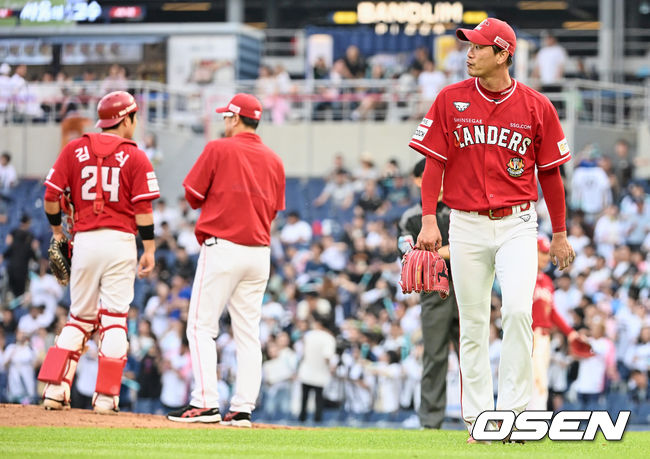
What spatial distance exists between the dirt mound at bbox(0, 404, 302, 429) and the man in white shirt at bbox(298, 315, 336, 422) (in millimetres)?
7955

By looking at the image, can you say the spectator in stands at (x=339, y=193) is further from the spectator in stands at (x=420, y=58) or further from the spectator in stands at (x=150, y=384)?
the spectator in stands at (x=150, y=384)

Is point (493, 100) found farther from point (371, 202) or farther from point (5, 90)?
point (5, 90)

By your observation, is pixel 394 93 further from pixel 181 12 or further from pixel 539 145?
pixel 539 145

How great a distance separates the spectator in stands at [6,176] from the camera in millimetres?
24250

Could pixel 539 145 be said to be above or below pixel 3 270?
above

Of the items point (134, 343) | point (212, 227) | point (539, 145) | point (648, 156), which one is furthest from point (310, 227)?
point (539, 145)

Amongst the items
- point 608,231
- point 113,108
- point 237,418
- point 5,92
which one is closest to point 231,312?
point 237,418

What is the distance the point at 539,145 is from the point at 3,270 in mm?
15120

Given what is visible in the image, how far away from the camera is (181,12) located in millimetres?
37500

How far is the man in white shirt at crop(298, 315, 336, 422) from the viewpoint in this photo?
17359mm

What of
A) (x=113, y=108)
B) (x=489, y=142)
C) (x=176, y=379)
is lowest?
(x=176, y=379)

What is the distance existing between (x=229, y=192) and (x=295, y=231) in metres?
12.5

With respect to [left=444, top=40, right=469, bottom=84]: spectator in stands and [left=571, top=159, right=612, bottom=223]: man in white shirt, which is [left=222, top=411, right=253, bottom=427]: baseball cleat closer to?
[left=571, top=159, right=612, bottom=223]: man in white shirt

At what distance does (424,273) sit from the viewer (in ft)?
24.3
